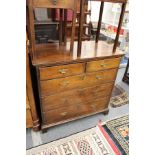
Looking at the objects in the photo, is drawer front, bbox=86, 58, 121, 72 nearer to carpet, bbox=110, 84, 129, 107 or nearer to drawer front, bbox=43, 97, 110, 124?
drawer front, bbox=43, 97, 110, 124

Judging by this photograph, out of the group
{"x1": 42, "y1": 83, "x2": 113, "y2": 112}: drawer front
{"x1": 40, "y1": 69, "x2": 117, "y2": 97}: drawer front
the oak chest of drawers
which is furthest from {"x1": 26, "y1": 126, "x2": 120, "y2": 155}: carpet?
{"x1": 40, "y1": 69, "x2": 117, "y2": 97}: drawer front

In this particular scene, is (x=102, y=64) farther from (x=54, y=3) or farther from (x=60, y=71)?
(x=54, y=3)

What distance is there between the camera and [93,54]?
4.72 feet

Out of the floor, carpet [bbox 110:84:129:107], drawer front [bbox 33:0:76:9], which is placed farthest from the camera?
carpet [bbox 110:84:129:107]

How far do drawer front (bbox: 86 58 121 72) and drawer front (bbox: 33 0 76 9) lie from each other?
534 millimetres

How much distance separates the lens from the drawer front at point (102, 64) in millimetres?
1432

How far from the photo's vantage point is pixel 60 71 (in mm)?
1305

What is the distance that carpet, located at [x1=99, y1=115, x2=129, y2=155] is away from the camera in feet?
5.18

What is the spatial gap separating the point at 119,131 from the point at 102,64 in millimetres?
846

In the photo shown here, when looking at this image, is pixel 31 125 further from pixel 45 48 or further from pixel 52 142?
pixel 45 48
